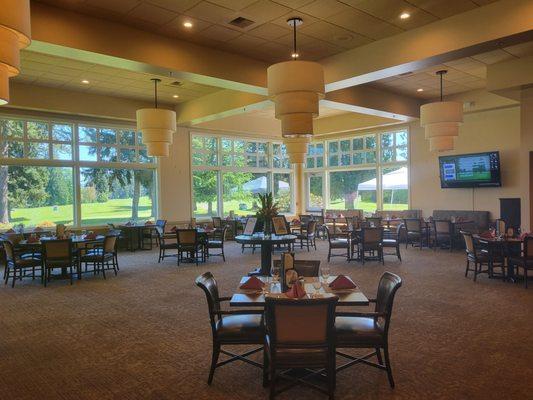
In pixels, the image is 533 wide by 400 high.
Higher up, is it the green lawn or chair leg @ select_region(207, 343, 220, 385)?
the green lawn

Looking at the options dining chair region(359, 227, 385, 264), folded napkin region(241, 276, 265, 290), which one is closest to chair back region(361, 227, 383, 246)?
dining chair region(359, 227, 385, 264)

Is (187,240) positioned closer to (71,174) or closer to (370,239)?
(370,239)

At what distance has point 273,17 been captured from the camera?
634 centimetres

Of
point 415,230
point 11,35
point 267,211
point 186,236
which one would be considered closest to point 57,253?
point 186,236

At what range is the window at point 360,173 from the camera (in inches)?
561

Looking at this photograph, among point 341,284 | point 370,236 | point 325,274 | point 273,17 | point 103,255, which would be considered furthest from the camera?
point 370,236

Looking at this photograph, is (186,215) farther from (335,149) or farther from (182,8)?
(182,8)

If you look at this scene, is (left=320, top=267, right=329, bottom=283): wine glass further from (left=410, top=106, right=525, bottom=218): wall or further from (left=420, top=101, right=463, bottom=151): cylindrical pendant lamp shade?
(left=410, top=106, right=525, bottom=218): wall

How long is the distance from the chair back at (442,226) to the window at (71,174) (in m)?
8.40

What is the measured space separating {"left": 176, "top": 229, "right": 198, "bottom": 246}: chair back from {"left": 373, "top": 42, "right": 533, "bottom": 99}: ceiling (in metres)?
5.77

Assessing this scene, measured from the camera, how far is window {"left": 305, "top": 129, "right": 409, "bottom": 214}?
46.7 ft

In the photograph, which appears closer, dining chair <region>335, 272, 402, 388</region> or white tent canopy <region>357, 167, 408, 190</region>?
dining chair <region>335, 272, 402, 388</region>

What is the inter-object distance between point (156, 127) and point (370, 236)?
5.09 m

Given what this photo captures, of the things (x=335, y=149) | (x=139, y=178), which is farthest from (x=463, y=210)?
(x=139, y=178)
